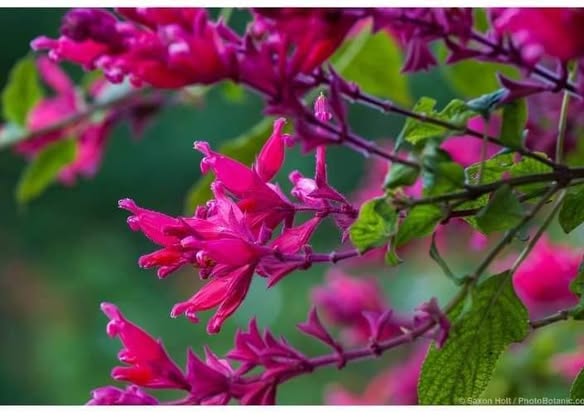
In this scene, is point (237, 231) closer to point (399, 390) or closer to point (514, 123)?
point (514, 123)

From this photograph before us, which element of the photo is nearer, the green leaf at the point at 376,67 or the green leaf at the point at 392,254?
the green leaf at the point at 392,254

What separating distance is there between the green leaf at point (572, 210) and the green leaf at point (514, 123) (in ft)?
0.17

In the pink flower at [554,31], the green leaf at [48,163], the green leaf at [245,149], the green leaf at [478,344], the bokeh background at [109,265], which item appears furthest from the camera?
the bokeh background at [109,265]

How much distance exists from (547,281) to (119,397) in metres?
0.46

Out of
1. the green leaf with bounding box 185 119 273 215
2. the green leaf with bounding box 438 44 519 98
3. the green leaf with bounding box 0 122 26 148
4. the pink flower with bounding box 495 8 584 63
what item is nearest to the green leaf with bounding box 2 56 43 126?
the green leaf with bounding box 0 122 26 148

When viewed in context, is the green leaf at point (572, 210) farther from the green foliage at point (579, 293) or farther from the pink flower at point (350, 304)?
the pink flower at point (350, 304)

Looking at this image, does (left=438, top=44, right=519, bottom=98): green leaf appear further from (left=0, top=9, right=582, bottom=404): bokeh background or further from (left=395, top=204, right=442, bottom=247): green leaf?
(left=0, top=9, right=582, bottom=404): bokeh background

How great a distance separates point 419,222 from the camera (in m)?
0.40

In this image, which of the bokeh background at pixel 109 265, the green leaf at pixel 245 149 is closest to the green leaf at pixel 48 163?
the green leaf at pixel 245 149

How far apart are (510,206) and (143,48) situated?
5.9 inches

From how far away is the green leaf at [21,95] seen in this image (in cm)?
94

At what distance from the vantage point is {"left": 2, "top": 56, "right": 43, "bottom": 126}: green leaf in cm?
94

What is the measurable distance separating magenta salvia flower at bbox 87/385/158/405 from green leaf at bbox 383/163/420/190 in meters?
0.15

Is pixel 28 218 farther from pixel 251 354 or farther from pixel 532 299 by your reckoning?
pixel 251 354
